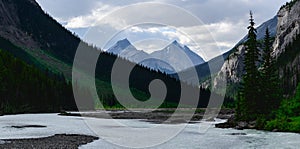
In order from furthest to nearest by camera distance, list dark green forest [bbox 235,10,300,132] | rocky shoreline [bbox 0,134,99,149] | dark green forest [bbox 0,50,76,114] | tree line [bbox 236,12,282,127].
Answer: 1. dark green forest [bbox 0,50,76,114]
2. tree line [bbox 236,12,282,127]
3. dark green forest [bbox 235,10,300,132]
4. rocky shoreline [bbox 0,134,99,149]

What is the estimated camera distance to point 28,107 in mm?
109375

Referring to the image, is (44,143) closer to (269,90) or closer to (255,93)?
(255,93)

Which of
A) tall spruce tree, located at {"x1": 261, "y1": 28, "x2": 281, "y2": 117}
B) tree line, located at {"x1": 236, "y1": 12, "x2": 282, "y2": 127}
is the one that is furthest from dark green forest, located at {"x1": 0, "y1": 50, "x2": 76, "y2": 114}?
tall spruce tree, located at {"x1": 261, "y1": 28, "x2": 281, "y2": 117}

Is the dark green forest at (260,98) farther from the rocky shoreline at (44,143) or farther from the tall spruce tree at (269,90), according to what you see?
the rocky shoreline at (44,143)

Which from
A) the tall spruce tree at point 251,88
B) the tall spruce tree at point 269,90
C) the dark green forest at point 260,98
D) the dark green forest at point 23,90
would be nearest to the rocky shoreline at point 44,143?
the dark green forest at point 260,98

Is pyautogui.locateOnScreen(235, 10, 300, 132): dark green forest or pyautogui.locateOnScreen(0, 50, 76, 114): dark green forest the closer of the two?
pyautogui.locateOnScreen(235, 10, 300, 132): dark green forest

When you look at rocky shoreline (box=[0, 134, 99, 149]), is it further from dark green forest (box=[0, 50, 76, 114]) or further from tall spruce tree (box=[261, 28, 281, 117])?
dark green forest (box=[0, 50, 76, 114])

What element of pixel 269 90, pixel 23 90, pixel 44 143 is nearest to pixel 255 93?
pixel 269 90

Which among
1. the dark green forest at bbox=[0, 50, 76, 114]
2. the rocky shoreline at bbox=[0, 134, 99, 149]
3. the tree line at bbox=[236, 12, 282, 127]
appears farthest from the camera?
the dark green forest at bbox=[0, 50, 76, 114]

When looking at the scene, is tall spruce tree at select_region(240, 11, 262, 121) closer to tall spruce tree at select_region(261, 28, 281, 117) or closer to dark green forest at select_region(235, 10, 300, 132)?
dark green forest at select_region(235, 10, 300, 132)

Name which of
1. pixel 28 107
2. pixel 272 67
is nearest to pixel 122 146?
pixel 272 67

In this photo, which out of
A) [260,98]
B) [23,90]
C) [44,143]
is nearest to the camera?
[44,143]

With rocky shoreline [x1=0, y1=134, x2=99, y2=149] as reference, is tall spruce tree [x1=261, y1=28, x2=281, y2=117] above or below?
above

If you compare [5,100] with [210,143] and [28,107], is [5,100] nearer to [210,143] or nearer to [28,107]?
[28,107]
